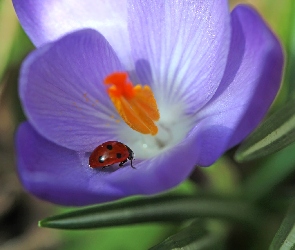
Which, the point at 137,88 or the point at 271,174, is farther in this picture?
the point at 271,174

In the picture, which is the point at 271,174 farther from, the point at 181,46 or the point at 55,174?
the point at 55,174

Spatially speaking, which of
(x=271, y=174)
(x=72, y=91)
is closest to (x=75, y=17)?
(x=72, y=91)

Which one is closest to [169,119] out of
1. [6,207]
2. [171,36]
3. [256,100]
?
[171,36]

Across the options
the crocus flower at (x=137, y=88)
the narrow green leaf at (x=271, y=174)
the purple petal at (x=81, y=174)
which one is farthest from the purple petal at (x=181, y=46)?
the narrow green leaf at (x=271, y=174)

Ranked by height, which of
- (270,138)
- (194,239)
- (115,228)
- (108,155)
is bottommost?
(115,228)

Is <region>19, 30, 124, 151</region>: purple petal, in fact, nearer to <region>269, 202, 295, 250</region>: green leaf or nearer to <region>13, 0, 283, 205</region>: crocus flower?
<region>13, 0, 283, 205</region>: crocus flower

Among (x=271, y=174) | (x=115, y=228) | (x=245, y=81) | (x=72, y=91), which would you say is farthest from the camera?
(x=115, y=228)
